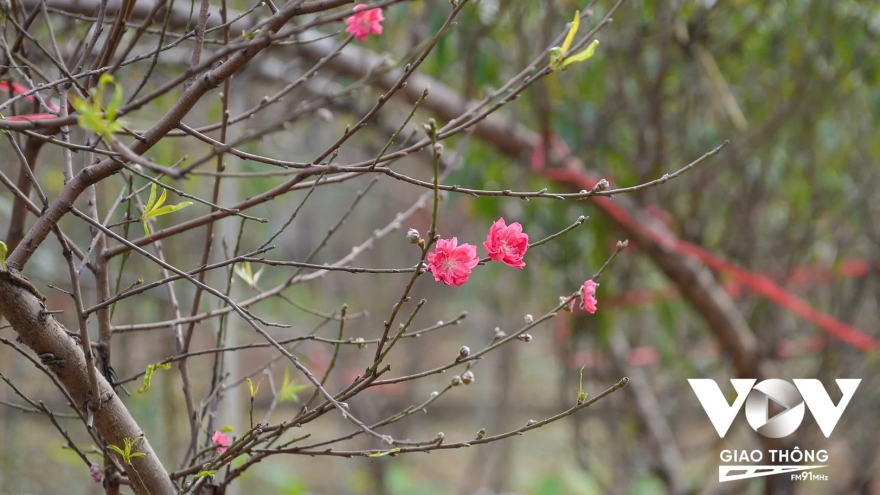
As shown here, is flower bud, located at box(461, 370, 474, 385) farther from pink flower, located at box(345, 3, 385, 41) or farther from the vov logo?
the vov logo

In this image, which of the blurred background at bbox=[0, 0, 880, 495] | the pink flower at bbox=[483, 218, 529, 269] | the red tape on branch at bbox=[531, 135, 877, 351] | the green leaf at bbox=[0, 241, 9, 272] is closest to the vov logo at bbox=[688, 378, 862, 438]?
the blurred background at bbox=[0, 0, 880, 495]

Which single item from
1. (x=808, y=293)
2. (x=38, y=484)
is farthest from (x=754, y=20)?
(x=38, y=484)

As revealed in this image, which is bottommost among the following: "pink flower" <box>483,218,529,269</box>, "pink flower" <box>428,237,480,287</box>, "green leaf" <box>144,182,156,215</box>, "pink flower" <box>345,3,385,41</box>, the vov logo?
"pink flower" <box>428,237,480,287</box>

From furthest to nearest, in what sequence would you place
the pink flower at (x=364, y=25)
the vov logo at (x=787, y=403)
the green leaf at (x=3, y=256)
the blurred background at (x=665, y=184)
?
the blurred background at (x=665, y=184)
the vov logo at (x=787, y=403)
the pink flower at (x=364, y=25)
the green leaf at (x=3, y=256)

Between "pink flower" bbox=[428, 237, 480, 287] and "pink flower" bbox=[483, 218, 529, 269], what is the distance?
26 mm

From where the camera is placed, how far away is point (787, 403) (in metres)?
2.24

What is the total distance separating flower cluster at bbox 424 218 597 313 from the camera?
0.67 meters

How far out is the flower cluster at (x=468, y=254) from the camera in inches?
26.5

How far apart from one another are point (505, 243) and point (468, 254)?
4cm

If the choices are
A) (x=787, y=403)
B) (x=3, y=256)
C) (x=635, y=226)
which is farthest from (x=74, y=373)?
(x=787, y=403)

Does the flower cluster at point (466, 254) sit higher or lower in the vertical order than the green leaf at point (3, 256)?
higher

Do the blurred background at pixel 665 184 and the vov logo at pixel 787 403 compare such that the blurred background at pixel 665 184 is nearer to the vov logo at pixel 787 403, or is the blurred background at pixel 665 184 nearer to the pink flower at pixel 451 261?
the vov logo at pixel 787 403

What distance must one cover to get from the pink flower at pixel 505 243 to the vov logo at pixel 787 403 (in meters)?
1.27

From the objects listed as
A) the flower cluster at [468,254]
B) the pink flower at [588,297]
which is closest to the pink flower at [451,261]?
the flower cluster at [468,254]
